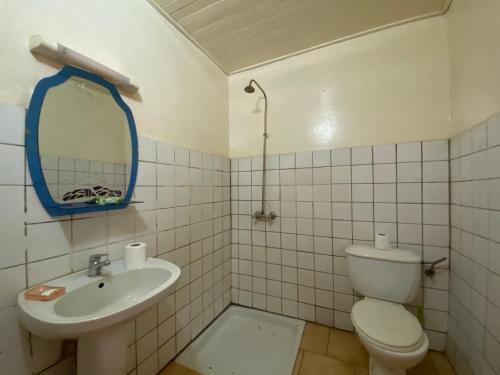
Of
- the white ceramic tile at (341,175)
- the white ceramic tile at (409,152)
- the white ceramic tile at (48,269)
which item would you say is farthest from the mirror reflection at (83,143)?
the white ceramic tile at (409,152)

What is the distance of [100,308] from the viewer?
95 centimetres

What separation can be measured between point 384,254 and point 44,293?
1.78m

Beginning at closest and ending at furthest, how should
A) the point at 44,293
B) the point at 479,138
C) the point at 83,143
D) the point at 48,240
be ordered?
the point at 44,293, the point at 48,240, the point at 83,143, the point at 479,138

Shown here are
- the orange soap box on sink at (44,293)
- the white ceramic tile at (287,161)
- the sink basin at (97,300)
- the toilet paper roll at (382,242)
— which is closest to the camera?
the sink basin at (97,300)

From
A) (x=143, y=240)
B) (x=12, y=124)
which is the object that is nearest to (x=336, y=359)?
(x=143, y=240)

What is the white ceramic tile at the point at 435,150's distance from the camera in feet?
4.74

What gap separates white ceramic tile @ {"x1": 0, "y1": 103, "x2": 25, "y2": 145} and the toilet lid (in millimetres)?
1791

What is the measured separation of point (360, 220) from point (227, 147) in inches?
53.0

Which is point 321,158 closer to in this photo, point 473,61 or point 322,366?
point 473,61

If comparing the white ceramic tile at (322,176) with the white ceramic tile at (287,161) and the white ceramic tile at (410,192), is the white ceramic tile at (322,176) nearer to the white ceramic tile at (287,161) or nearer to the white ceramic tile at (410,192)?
the white ceramic tile at (287,161)

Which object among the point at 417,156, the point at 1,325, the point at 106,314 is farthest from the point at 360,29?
the point at 1,325

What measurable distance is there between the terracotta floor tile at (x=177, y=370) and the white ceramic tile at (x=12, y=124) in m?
1.49

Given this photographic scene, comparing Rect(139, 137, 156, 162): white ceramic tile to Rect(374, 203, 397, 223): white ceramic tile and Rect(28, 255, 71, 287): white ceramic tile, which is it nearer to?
Rect(28, 255, 71, 287): white ceramic tile

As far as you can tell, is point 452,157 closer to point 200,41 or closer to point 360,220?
point 360,220
